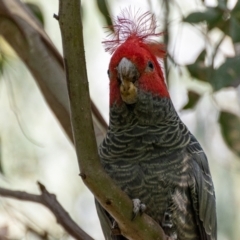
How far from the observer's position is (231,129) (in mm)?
2346

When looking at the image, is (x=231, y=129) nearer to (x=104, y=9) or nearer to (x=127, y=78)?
(x=127, y=78)

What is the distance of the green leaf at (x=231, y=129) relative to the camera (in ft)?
7.69

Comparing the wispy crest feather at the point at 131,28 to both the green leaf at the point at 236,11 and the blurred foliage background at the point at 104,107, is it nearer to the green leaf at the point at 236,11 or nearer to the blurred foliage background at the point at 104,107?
the blurred foliage background at the point at 104,107

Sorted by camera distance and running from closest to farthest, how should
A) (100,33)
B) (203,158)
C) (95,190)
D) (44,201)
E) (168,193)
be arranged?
(95,190) < (44,201) < (168,193) < (203,158) < (100,33)

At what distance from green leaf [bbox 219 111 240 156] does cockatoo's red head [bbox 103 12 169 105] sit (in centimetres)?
30

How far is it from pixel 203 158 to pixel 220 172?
185cm

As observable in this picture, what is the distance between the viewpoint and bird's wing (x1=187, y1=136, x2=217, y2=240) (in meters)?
2.14

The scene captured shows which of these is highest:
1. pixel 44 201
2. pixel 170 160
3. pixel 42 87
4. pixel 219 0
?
pixel 219 0

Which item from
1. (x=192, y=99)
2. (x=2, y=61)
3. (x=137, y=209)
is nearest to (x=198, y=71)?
(x=192, y=99)

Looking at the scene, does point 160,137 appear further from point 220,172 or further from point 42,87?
point 220,172

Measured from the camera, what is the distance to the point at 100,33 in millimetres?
3852

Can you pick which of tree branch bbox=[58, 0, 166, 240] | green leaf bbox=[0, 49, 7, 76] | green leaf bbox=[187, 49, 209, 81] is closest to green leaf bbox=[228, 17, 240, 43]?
green leaf bbox=[187, 49, 209, 81]

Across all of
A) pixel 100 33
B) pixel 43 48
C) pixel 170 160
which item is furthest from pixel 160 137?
pixel 100 33

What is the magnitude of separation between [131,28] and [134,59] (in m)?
0.19
